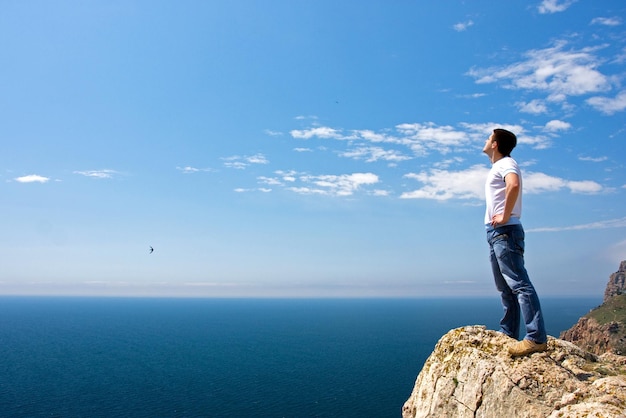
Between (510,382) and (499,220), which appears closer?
(510,382)

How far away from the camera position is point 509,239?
7875mm

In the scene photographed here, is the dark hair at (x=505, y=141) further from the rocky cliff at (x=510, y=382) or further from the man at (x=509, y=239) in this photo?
the rocky cliff at (x=510, y=382)

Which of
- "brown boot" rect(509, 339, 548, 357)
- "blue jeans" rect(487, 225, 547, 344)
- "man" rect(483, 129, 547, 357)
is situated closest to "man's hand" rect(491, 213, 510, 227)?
"man" rect(483, 129, 547, 357)

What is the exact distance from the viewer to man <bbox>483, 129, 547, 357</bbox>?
7.50 m

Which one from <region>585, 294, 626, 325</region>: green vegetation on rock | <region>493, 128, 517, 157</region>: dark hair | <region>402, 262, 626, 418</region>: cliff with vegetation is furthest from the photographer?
<region>585, 294, 626, 325</region>: green vegetation on rock

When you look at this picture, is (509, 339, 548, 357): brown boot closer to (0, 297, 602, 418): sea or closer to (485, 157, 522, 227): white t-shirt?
(485, 157, 522, 227): white t-shirt

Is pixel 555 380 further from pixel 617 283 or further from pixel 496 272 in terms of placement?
pixel 617 283

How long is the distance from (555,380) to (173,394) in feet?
322

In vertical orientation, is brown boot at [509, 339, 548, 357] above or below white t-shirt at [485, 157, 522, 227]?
below

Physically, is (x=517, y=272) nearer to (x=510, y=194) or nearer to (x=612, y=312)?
(x=510, y=194)

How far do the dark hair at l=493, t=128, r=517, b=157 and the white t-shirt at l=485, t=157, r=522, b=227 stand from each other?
0.31 metres

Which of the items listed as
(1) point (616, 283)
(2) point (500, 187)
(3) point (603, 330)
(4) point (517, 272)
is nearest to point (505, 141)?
(2) point (500, 187)

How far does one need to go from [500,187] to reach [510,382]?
3.54m

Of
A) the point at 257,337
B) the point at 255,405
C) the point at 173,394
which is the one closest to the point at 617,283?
the point at 257,337
